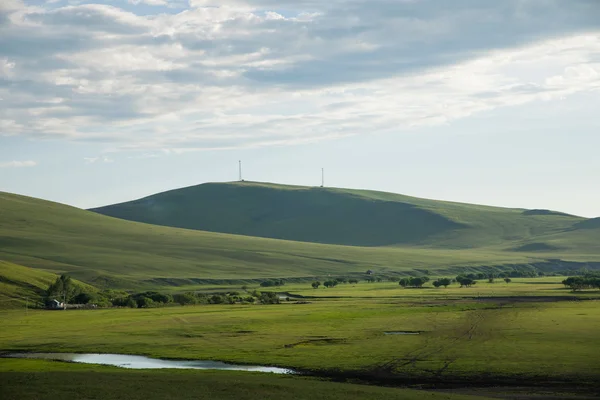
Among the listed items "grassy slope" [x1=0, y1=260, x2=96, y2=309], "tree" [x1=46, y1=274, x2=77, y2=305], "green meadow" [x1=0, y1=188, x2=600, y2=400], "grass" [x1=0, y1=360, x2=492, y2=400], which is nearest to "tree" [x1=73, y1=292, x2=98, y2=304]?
"tree" [x1=46, y1=274, x2=77, y2=305]

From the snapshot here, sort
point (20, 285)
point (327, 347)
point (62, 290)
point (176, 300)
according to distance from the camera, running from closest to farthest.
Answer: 1. point (327, 347)
2. point (20, 285)
3. point (62, 290)
4. point (176, 300)

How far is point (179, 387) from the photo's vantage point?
1882 inches

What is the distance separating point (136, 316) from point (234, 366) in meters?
48.0

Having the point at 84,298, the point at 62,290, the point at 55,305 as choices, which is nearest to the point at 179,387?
the point at 55,305

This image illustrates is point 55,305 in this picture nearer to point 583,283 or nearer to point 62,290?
point 62,290

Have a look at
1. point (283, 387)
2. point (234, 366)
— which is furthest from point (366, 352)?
point (283, 387)

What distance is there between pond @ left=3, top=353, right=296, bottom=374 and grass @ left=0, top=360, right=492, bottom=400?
6500 mm

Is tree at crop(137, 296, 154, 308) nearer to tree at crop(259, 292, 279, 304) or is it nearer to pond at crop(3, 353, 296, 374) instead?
tree at crop(259, 292, 279, 304)

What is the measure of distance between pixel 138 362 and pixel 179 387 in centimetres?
1921

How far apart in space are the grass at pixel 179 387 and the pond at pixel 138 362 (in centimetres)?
650

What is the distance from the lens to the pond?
203ft

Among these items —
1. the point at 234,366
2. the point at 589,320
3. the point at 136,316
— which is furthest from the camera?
the point at 136,316

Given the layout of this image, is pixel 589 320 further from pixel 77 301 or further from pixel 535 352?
pixel 77 301

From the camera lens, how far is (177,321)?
99375 millimetres
